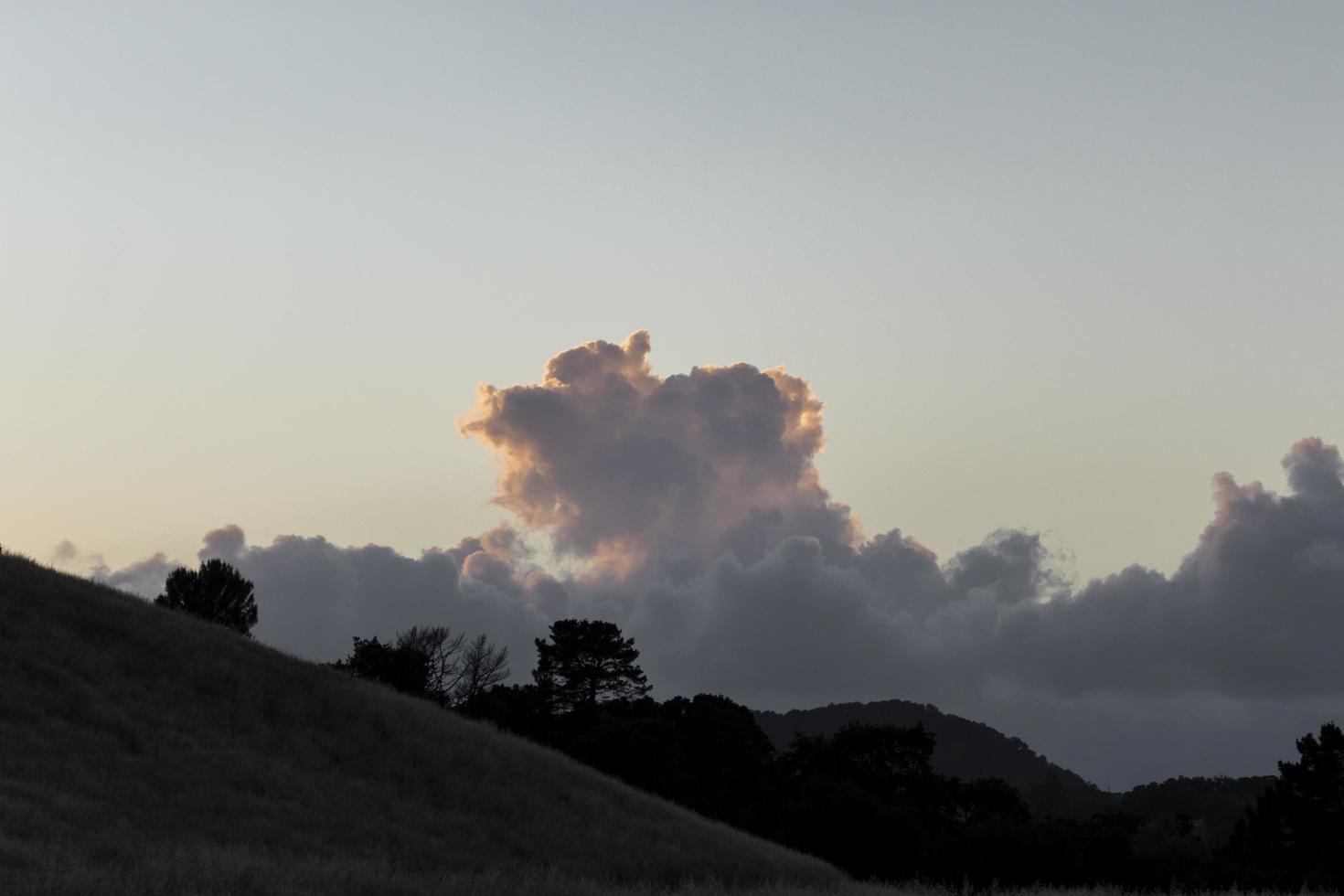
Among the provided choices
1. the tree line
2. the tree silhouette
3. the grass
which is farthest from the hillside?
the tree silhouette

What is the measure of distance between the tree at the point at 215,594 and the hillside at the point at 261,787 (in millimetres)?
48488

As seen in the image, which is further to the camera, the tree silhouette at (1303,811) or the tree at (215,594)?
the tree at (215,594)

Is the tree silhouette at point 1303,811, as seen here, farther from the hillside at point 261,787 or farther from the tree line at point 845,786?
the hillside at point 261,787

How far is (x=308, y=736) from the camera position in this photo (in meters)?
42.7

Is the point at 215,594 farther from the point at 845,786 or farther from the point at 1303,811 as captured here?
the point at 1303,811

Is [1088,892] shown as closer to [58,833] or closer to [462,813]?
[462,813]

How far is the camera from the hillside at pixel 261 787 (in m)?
25.7

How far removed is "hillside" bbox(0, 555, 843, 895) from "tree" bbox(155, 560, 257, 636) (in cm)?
4849

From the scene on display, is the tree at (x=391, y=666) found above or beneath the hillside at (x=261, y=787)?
above

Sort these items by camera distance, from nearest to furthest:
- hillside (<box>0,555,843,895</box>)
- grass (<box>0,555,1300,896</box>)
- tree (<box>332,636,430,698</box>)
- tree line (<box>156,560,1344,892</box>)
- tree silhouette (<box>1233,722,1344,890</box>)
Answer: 1. grass (<box>0,555,1300,896</box>)
2. hillside (<box>0,555,843,895</box>)
3. tree line (<box>156,560,1344,892</box>)
4. tree silhouette (<box>1233,722,1344,890</box>)
5. tree (<box>332,636,430,698</box>)

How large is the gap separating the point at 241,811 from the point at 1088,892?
20.7 m

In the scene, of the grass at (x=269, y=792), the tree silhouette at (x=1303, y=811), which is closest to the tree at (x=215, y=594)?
the grass at (x=269, y=792)

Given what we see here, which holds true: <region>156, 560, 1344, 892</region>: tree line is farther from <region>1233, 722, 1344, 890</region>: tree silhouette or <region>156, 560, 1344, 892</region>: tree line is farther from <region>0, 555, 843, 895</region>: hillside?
<region>0, 555, 843, 895</region>: hillside

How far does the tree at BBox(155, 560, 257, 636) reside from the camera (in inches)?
3789
